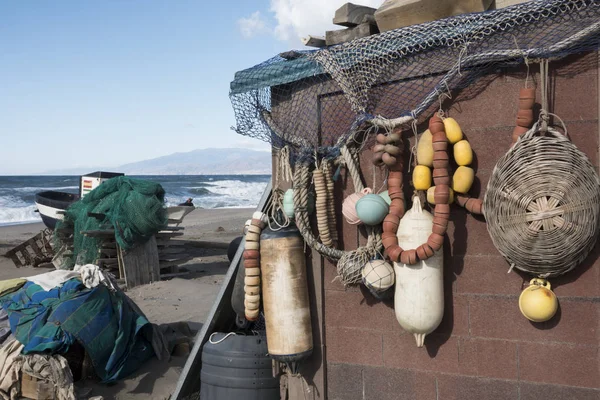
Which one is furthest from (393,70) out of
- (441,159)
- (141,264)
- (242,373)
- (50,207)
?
(50,207)

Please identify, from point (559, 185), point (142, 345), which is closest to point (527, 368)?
point (559, 185)

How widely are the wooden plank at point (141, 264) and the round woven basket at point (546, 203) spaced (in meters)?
8.35

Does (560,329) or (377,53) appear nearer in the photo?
(560,329)

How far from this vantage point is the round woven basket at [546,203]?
10.4 ft

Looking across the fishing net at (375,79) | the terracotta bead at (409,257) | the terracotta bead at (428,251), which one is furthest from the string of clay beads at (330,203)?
the terracotta bead at (428,251)

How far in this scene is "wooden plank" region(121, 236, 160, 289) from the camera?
415 inches

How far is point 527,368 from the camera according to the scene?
11.7 ft

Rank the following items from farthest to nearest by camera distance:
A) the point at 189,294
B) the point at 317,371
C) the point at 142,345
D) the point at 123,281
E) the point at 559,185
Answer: the point at 123,281 → the point at 189,294 → the point at 142,345 → the point at 317,371 → the point at 559,185

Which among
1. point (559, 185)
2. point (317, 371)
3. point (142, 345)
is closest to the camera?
point (559, 185)

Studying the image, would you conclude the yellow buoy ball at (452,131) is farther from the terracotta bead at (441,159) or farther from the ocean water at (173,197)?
the ocean water at (173,197)

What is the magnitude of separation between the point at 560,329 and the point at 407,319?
88cm

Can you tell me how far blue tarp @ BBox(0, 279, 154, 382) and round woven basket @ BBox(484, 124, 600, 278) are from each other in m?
4.09

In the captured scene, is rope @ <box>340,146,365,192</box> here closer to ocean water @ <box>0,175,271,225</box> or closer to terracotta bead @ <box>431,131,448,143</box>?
terracotta bead @ <box>431,131,448,143</box>

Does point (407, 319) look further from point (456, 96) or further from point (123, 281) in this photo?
point (123, 281)
